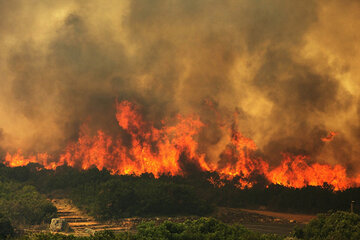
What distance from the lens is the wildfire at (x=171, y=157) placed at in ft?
100

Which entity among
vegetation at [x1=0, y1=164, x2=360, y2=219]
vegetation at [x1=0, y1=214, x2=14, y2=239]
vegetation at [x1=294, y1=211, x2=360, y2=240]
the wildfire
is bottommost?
vegetation at [x1=0, y1=214, x2=14, y2=239]

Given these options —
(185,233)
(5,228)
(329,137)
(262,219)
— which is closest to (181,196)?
(262,219)

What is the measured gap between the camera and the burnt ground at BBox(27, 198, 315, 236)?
24334 millimetres

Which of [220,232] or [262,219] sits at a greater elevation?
[262,219]

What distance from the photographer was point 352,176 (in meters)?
29.4

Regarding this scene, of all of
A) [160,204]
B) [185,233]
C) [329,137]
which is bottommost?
[185,233]

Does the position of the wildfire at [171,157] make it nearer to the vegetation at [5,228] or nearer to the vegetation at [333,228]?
the vegetation at [333,228]

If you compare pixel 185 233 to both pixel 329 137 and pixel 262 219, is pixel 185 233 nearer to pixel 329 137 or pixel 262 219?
pixel 262 219

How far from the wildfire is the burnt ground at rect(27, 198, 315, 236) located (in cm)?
385

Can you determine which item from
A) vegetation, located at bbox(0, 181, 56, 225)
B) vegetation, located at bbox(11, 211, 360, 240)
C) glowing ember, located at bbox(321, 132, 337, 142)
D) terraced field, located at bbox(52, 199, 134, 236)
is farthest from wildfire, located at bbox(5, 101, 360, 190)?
vegetation, located at bbox(11, 211, 360, 240)

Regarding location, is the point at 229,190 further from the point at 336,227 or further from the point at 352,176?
the point at 336,227

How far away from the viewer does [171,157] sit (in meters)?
35.9

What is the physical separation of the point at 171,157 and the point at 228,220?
10110 mm

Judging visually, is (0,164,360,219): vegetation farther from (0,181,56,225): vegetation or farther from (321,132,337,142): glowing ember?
(321,132,337,142): glowing ember
